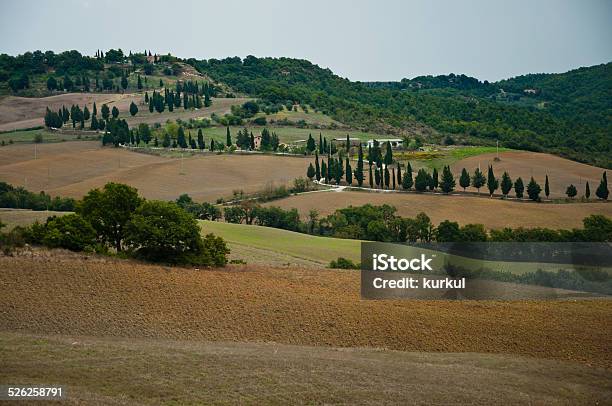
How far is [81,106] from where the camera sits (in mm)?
174875

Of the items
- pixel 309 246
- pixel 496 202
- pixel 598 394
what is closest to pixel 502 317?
pixel 598 394

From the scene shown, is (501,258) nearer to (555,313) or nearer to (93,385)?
(555,313)

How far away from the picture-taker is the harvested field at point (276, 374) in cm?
2705

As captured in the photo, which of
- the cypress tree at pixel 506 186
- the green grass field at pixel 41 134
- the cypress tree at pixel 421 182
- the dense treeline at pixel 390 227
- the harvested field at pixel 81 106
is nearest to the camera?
the dense treeline at pixel 390 227

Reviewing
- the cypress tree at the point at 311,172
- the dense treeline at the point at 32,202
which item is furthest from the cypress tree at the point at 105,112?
the dense treeline at the point at 32,202

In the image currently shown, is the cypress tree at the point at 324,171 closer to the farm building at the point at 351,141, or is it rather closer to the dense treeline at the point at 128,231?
the farm building at the point at 351,141

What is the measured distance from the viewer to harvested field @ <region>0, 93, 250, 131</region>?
543 feet

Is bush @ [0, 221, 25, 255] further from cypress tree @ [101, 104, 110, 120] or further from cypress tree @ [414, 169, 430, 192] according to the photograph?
cypress tree @ [101, 104, 110, 120]

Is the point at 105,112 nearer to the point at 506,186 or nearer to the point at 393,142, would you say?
the point at 393,142

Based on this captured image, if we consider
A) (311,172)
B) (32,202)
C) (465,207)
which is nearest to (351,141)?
(311,172)

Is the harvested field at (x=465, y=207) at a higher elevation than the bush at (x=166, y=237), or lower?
lower

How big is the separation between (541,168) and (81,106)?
102941 millimetres

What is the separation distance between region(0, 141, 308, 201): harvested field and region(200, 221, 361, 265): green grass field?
31.2 metres

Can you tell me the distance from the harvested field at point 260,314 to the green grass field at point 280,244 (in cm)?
1368
